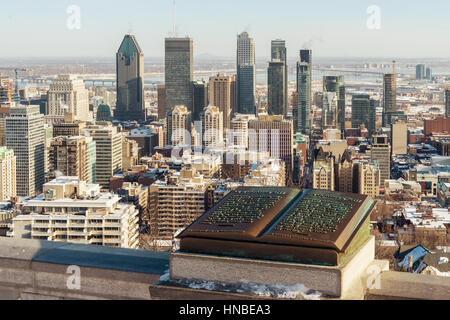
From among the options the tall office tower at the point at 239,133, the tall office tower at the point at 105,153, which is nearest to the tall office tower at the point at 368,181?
the tall office tower at the point at 239,133

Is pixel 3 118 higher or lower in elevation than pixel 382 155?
higher

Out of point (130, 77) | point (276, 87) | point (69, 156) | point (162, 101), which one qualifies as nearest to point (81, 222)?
point (69, 156)

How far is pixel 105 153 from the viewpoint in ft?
97.2

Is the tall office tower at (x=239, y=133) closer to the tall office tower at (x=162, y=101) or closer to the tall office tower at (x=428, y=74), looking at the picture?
the tall office tower at (x=162, y=101)

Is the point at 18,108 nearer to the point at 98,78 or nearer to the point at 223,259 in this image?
the point at 223,259

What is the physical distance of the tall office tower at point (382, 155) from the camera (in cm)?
3198

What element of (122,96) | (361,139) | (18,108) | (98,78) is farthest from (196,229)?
(98,78)

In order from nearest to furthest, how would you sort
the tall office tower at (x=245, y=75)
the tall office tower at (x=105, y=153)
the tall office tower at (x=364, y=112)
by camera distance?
the tall office tower at (x=105, y=153) < the tall office tower at (x=364, y=112) < the tall office tower at (x=245, y=75)

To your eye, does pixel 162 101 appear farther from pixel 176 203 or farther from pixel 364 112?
pixel 176 203

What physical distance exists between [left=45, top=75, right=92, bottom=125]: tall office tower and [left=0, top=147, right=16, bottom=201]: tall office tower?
65.3 ft

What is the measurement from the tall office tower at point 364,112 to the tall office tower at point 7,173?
1175 inches

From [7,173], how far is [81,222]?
15.1 m

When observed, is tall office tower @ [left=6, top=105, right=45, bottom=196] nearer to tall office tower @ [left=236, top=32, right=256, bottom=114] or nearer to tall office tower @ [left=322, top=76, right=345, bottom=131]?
tall office tower @ [left=322, top=76, right=345, bottom=131]

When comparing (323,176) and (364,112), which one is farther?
(364,112)
